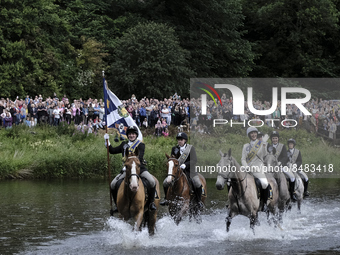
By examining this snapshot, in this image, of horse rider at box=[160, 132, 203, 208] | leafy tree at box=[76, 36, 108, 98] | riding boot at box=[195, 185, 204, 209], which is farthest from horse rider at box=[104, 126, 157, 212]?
leafy tree at box=[76, 36, 108, 98]

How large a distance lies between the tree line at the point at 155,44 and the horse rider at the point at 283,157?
31.1 metres

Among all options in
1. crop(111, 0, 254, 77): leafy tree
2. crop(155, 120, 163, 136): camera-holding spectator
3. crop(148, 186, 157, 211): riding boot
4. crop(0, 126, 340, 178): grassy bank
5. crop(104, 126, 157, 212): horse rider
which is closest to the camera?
crop(104, 126, 157, 212): horse rider

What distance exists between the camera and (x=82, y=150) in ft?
119

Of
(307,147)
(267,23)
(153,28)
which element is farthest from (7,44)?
(267,23)

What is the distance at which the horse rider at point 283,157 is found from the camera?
2049 centimetres

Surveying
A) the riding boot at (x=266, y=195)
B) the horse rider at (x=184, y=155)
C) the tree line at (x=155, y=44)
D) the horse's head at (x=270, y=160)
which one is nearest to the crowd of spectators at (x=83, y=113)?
the tree line at (x=155, y=44)

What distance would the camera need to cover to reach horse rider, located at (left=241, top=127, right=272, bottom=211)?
17.9m

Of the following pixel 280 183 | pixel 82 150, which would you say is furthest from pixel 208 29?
pixel 280 183

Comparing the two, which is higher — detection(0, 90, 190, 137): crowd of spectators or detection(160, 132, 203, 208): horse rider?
detection(0, 90, 190, 137): crowd of spectators

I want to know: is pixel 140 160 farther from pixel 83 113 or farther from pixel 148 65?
pixel 148 65

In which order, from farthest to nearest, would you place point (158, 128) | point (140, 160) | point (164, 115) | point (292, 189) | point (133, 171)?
point (164, 115) → point (158, 128) → point (292, 189) → point (140, 160) → point (133, 171)

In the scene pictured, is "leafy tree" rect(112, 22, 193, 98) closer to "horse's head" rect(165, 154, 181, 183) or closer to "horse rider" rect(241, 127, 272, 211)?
"horse rider" rect(241, 127, 272, 211)

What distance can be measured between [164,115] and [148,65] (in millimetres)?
12318

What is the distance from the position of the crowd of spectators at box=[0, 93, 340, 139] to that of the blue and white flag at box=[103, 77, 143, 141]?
1960 cm
